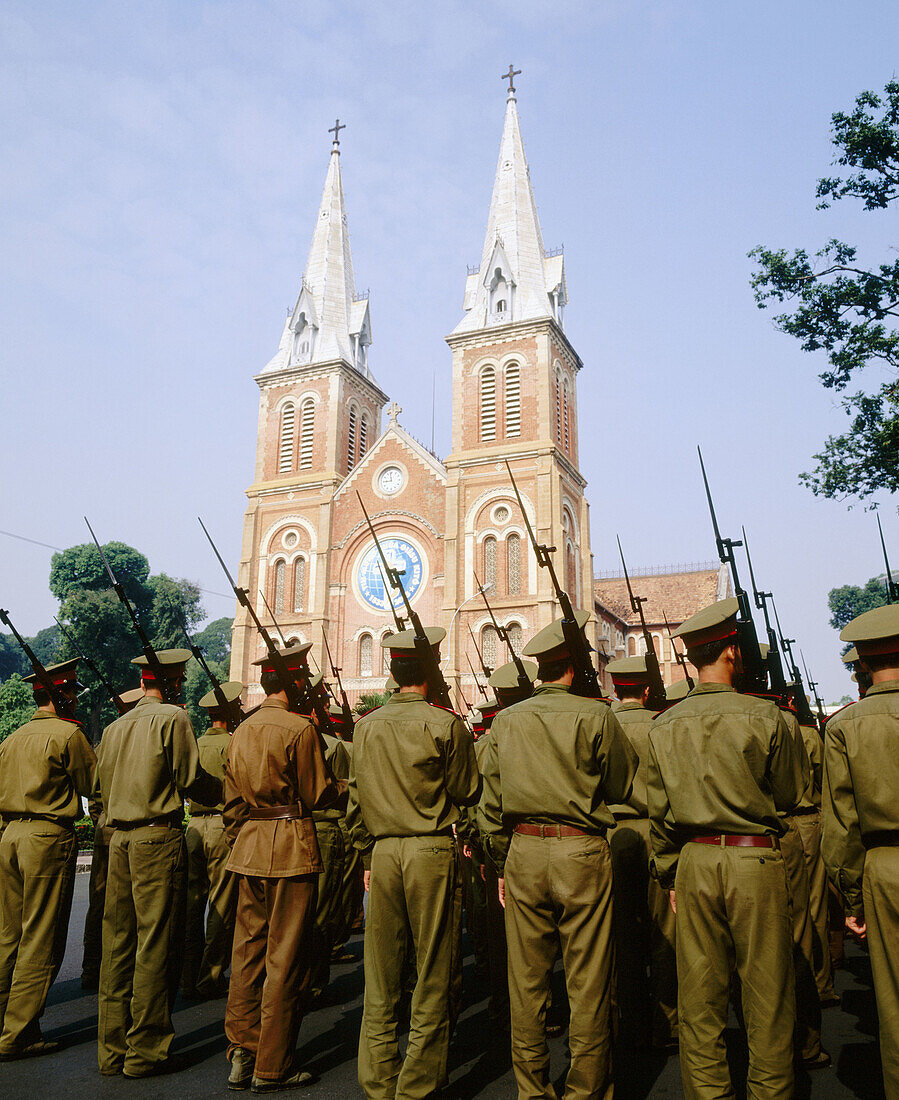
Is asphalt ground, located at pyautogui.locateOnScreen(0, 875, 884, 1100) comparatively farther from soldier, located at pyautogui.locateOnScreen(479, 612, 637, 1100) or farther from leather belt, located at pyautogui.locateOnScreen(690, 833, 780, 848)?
leather belt, located at pyautogui.locateOnScreen(690, 833, 780, 848)

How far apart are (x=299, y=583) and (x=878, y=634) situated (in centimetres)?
3313

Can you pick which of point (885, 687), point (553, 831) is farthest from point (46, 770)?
point (885, 687)

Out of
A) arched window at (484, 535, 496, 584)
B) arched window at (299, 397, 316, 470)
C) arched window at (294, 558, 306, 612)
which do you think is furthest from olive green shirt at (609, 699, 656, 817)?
arched window at (299, 397, 316, 470)

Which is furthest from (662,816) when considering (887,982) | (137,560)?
(137,560)

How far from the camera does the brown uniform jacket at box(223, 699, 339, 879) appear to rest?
4.81m

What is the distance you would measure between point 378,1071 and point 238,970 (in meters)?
1.11

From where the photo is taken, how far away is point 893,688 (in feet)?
12.0

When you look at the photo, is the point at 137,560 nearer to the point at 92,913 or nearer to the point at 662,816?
the point at 92,913

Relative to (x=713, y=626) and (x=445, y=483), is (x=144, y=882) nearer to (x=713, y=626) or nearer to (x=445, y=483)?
(x=713, y=626)

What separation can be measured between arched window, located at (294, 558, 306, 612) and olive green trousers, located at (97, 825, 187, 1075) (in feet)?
99.7

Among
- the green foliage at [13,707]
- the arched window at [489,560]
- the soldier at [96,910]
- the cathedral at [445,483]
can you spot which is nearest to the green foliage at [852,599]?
the cathedral at [445,483]

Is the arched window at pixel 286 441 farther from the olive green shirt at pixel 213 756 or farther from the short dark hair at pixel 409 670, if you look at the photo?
the short dark hair at pixel 409 670

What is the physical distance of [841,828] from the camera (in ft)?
12.1

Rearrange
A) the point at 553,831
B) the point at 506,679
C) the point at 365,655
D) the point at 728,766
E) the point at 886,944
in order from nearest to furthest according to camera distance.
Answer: the point at 886,944 < the point at 728,766 < the point at 553,831 < the point at 506,679 < the point at 365,655
